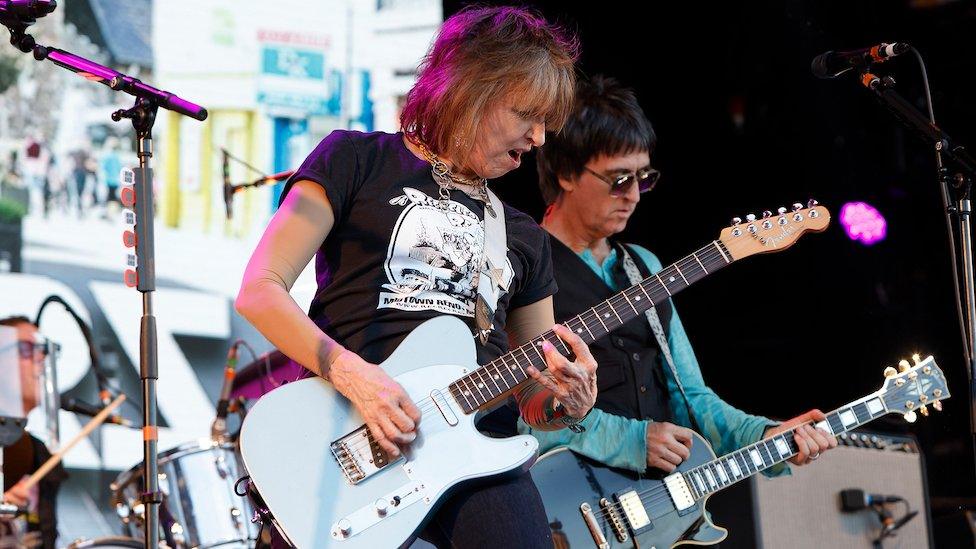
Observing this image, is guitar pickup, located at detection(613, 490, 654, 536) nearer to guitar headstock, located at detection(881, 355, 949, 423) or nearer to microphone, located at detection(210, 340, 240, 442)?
guitar headstock, located at detection(881, 355, 949, 423)

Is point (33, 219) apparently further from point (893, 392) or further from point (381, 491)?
point (893, 392)

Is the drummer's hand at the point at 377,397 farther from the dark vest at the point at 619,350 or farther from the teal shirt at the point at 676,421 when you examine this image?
the dark vest at the point at 619,350

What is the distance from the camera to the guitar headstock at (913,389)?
3645 mm

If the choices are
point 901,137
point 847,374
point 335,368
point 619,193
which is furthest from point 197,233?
point 901,137

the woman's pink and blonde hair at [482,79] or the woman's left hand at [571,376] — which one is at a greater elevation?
the woman's pink and blonde hair at [482,79]

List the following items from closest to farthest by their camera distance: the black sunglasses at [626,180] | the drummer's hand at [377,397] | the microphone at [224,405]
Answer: the drummer's hand at [377,397] < the black sunglasses at [626,180] < the microphone at [224,405]

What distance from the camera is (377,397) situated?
2.27m

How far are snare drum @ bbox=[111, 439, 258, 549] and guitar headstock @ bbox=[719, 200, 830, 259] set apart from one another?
2.15 m

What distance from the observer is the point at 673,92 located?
641 cm

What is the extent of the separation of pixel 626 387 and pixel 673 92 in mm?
3236

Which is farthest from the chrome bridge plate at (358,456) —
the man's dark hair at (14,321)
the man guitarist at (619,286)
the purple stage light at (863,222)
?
the purple stage light at (863,222)

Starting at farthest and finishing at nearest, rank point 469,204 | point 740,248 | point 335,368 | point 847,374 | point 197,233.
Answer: point 847,374 < point 197,233 < point 740,248 < point 469,204 < point 335,368

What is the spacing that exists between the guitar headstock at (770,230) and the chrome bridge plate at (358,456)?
1359 mm

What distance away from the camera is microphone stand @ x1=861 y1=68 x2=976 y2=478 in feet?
10.9
